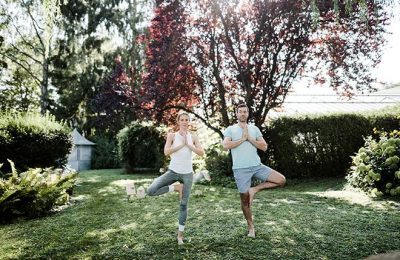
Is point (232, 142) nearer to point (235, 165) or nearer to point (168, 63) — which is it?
point (235, 165)

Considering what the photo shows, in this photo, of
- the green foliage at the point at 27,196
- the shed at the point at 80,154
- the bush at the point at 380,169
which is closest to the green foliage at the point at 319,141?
the bush at the point at 380,169

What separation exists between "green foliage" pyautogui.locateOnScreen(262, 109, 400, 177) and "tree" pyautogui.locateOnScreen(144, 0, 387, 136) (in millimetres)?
1153

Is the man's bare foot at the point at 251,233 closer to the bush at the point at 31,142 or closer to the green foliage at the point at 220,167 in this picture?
the green foliage at the point at 220,167

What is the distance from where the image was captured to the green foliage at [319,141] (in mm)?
11906

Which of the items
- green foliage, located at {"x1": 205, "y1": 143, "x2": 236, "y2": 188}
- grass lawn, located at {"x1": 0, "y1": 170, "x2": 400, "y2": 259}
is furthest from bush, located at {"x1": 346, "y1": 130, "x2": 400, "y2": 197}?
green foliage, located at {"x1": 205, "y1": 143, "x2": 236, "y2": 188}

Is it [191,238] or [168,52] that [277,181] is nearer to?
[191,238]

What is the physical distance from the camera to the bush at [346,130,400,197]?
25.0ft

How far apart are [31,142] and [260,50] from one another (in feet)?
23.6

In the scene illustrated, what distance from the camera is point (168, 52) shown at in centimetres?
1061

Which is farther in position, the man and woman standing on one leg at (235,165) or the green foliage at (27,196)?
the green foliage at (27,196)

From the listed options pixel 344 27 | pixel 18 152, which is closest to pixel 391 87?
pixel 344 27

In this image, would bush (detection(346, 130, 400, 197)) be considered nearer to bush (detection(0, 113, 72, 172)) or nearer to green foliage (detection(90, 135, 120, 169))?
bush (detection(0, 113, 72, 172))

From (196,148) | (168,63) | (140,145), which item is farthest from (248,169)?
(140,145)

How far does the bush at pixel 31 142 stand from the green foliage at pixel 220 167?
477 centimetres
